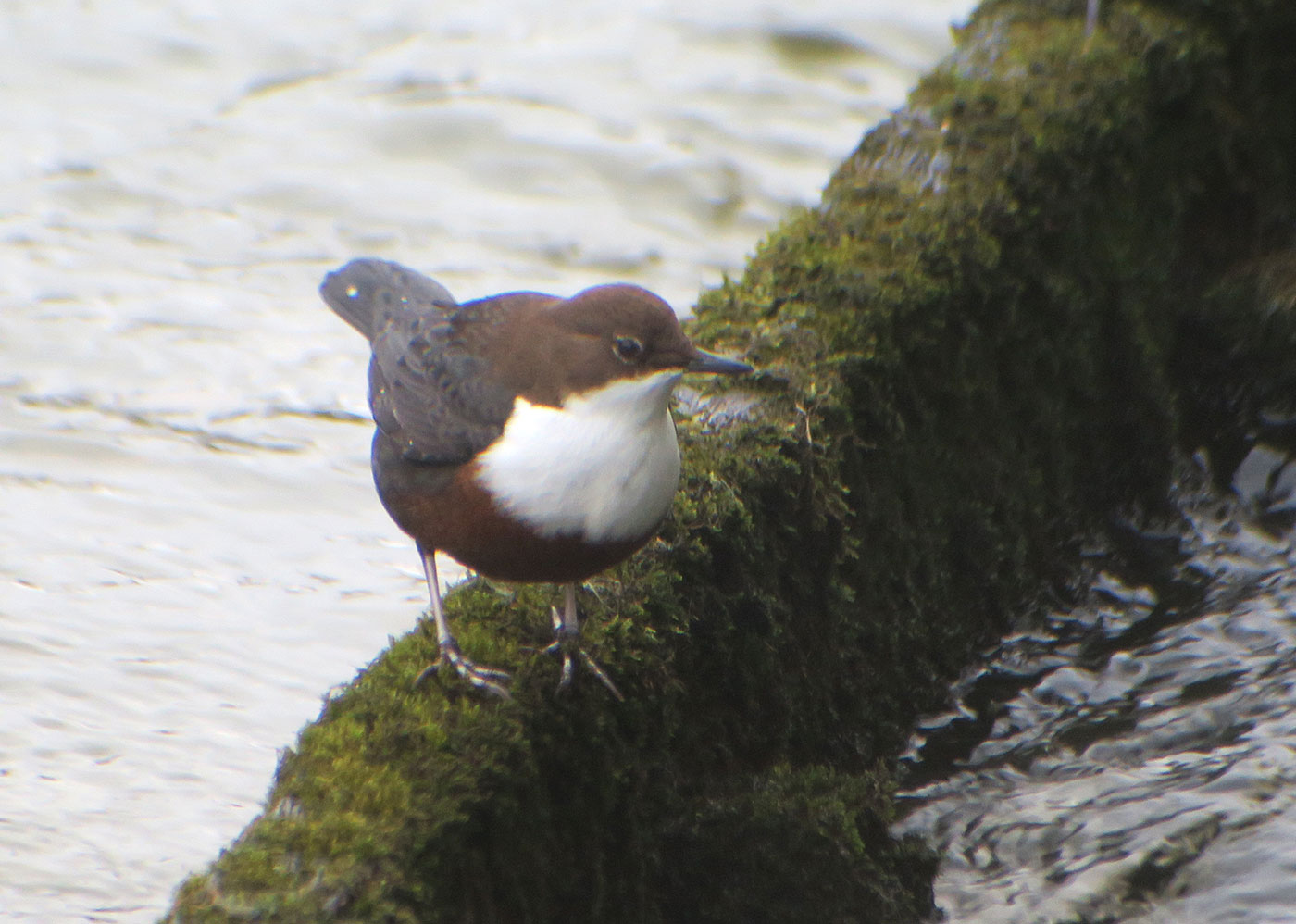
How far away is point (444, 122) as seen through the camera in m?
7.96

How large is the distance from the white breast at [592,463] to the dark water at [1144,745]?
1307mm

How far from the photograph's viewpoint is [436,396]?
346 cm

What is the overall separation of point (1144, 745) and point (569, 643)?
1698 mm

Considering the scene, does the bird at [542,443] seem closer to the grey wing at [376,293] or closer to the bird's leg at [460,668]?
the bird's leg at [460,668]

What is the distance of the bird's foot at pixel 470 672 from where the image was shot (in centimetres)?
313

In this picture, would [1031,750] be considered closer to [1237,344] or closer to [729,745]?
[729,745]

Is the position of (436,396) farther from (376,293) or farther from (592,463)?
(376,293)

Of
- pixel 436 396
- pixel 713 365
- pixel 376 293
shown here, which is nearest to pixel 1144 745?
pixel 713 365

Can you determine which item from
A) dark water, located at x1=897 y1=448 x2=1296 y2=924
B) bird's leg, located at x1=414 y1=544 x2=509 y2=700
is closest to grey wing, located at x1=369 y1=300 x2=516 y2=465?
bird's leg, located at x1=414 y1=544 x2=509 y2=700

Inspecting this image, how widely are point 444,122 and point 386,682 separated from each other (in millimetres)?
5302

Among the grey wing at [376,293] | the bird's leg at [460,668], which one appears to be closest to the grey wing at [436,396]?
the grey wing at [376,293]

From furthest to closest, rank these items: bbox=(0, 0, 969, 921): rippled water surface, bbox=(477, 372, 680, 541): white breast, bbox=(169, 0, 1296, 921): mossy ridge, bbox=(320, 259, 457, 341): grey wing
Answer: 1. bbox=(0, 0, 969, 921): rippled water surface
2. bbox=(320, 259, 457, 341): grey wing
3. bbox=(477, 372, 680, 541): white breast
4. bbox=(169, 0, 1296, 921): mossy ridge

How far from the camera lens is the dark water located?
3.44 metres

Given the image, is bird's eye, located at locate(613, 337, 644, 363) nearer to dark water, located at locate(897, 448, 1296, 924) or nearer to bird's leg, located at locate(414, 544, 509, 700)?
bird's leg, located at locate(414, 544, 509, 700)
